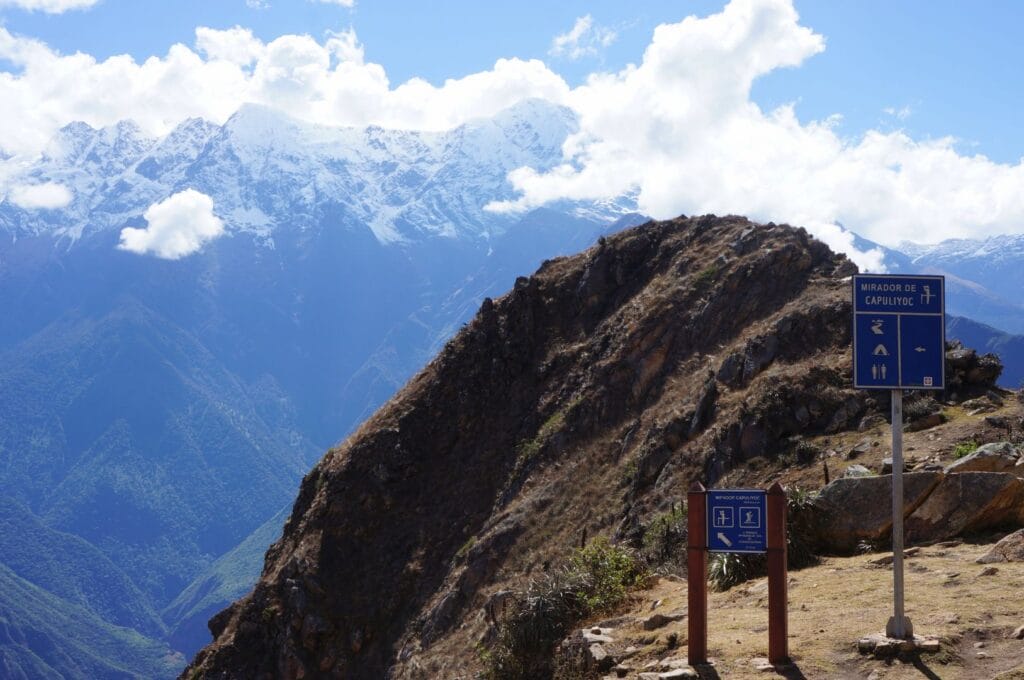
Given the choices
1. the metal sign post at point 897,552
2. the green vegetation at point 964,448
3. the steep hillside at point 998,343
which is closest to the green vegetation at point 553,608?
the metal sign post at point 897,552

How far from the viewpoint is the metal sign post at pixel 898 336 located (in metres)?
12.6

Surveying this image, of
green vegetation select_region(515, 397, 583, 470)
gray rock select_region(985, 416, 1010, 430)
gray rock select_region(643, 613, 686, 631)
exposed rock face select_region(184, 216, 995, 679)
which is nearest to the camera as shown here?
gray rock select_region(643, 613, 686, 631)

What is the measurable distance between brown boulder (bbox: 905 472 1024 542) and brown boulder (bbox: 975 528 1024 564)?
117cm

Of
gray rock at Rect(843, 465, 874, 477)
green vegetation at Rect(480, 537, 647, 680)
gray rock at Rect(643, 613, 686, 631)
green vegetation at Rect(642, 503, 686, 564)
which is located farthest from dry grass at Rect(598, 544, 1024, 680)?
green vegetation at Rect(642, 503, 686, 564)

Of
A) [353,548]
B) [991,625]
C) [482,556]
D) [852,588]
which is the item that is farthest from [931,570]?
[353,548]

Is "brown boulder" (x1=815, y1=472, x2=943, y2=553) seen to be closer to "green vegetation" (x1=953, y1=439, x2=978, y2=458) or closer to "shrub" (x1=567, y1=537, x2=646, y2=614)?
"green vegetation" (x1=953, y1=439, x2=978, y2=458)

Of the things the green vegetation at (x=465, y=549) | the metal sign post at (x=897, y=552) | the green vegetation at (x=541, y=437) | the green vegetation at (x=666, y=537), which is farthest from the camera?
the green vegetation at (x=541, y=437)

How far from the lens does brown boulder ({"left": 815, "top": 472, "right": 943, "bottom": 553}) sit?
17031 mm

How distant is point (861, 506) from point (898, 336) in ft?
17.5

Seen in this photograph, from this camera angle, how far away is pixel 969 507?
654 inches

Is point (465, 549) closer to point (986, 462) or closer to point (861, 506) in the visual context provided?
point (861, 506)

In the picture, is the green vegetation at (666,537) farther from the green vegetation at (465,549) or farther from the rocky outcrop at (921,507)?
the green vegetation at (465,549)

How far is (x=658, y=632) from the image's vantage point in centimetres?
1432

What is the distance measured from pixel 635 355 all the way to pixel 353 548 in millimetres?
10616
